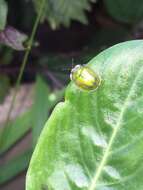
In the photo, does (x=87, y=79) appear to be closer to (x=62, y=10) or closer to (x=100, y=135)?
(x=100, y=135)

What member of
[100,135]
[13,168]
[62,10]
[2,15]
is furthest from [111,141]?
[13,168]

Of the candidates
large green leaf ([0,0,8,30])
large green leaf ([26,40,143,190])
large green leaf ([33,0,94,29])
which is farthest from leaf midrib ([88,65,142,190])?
large green leaf ([33,0,94,29])

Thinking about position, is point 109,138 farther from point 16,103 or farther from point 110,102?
point 16,103

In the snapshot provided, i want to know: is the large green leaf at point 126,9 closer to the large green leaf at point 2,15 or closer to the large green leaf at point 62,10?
the large green leaf at point 62,10

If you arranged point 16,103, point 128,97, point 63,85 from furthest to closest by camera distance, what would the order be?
point 16,103 → point 63,85 → point 128,97

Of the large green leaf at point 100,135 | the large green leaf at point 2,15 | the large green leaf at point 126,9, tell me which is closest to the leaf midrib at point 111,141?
the large green leaf at point 100,135

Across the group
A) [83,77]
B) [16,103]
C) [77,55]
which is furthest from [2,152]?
[83,77]
